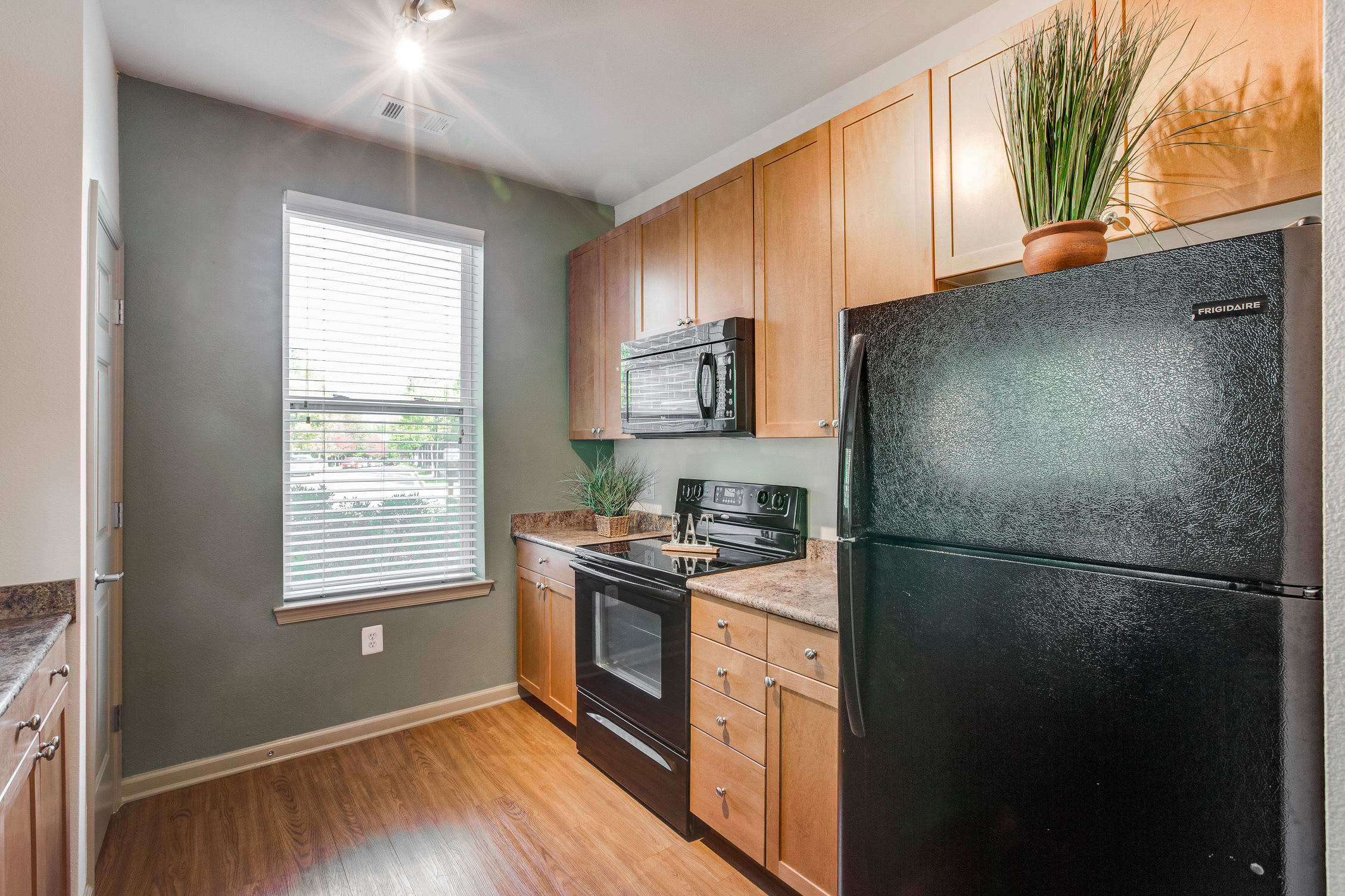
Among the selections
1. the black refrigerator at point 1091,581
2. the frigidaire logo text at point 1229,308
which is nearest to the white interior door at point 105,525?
the black refrigerator at point 1091,581

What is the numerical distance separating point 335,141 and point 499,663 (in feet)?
8.52

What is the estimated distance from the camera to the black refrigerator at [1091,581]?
83 centimetres

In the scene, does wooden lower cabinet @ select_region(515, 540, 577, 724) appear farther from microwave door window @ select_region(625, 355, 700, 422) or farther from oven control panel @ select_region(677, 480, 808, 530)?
microwave door window @ select_region(625, 355, 700, 422)

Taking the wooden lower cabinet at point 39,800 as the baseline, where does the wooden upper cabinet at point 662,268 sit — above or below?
above

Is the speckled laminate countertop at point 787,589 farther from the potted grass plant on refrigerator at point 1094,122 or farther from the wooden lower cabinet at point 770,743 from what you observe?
the potted grass plant on refrigerator at point 1094,122

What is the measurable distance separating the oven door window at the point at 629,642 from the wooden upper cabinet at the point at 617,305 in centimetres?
89

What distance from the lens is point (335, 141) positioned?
2.81 m

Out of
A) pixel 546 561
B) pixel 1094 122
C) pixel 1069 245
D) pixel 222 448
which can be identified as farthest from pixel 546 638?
pixel 1094 122

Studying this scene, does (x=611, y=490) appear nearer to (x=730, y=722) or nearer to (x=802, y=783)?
(x=730, y=722)

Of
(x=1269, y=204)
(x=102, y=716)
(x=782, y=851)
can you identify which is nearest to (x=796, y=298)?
(x=1269, y=204)

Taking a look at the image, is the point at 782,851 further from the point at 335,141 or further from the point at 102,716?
the point at 335,141

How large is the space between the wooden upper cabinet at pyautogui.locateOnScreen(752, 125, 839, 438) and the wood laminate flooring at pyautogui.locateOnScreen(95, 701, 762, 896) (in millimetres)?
1493

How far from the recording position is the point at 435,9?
6.07 feet

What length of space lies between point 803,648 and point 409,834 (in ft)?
5.14
